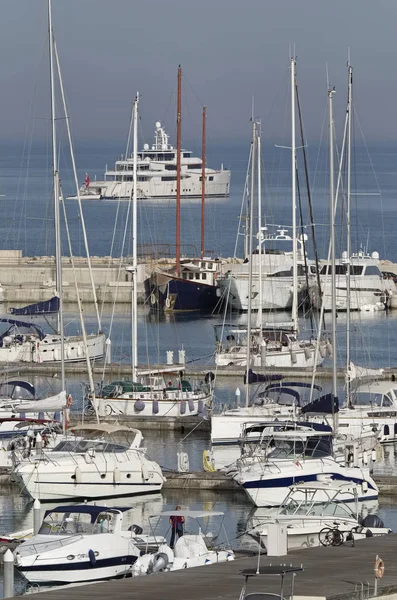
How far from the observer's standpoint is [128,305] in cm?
6644

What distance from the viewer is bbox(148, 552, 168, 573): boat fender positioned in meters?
22.6

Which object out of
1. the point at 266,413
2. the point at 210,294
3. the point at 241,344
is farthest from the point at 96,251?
the point at 266,413

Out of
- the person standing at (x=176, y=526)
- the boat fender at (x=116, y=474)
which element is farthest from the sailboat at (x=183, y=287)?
the person standing at (x=176, y=526)

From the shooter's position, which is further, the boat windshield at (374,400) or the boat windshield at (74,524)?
the boat windshield at (374,400)

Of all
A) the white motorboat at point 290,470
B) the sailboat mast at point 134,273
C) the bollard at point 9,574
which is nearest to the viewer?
the bollard at point 9,574

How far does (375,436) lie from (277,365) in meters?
12.9

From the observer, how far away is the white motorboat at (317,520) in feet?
82.0

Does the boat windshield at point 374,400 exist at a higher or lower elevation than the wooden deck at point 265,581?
higher

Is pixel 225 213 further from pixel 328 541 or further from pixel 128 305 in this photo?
pixel 328 541

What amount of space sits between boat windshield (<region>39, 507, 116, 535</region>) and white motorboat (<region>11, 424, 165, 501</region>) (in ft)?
18.6

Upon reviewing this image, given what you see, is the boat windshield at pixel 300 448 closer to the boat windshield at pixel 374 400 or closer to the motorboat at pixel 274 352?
the boat windshield at pixel 374 400

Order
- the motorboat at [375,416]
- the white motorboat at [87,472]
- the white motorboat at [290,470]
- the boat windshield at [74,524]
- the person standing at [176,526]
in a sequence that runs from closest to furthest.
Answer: the boat windshield at [74,524] < the person standing at [176,526] < the white motorboat at [290,470] < the white motorboat at [87,472] < the motorboat at [375,416]

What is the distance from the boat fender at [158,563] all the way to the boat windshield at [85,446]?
805 cm

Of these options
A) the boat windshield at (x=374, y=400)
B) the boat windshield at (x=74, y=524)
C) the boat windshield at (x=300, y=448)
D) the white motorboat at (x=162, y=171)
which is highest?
the white motorboat at (x=162, y=171)
